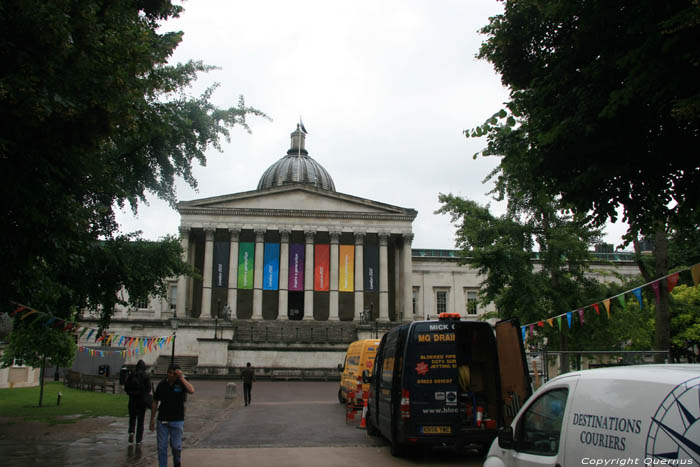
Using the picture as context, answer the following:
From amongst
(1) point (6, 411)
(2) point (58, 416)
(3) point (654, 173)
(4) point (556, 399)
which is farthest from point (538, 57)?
(1) point (6, 411)

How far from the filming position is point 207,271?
4928 centimetres

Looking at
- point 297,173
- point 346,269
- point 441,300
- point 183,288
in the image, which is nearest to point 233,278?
point 183,288

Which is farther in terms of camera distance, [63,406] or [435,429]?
[63,406]

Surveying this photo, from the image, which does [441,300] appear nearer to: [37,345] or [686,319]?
[686,319]

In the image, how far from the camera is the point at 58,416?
57.1 feet

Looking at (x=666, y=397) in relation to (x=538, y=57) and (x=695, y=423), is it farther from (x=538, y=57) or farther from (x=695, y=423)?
(x=538, y=57)

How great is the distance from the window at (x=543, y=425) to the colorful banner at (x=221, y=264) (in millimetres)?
44509

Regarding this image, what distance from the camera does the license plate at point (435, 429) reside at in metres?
10.0

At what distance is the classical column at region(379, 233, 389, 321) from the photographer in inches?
1991

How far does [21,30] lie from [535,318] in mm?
23388

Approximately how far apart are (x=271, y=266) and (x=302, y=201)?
677 centimetres

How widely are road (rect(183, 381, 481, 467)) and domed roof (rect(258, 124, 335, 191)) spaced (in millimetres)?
46571

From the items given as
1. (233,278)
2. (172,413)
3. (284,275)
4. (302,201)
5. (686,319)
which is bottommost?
(172,413)

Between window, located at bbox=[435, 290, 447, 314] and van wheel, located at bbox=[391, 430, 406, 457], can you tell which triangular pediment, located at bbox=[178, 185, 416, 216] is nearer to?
window, located at bbox=[435, 290, 447, 314]
